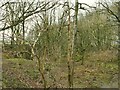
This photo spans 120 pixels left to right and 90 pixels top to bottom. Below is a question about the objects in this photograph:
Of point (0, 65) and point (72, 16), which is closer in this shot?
point (72, 16)

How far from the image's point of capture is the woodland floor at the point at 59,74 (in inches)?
660

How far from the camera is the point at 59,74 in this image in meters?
20.9

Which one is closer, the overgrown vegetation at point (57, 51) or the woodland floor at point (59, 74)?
the overgrown vegetation at point (57, 51)

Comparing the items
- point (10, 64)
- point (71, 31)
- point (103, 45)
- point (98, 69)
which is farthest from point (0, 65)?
point (103, 45)

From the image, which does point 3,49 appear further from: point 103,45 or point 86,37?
A: point 103,45

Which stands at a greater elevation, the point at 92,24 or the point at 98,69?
the point at 92,24

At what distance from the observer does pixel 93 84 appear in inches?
798

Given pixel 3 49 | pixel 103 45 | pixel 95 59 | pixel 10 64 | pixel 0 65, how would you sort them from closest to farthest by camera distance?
pixel 0 65
pixel 10 64
pixel 3 49
pixel 95 59
pixel 103 45

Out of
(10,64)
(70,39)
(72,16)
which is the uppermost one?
(72,16)

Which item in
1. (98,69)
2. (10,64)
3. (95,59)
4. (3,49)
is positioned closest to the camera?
(10,64)

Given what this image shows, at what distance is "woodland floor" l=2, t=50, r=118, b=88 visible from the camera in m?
16.8

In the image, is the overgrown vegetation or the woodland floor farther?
the woodland floor

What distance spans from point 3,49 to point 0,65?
2.83 meters

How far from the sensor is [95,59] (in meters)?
30.1
